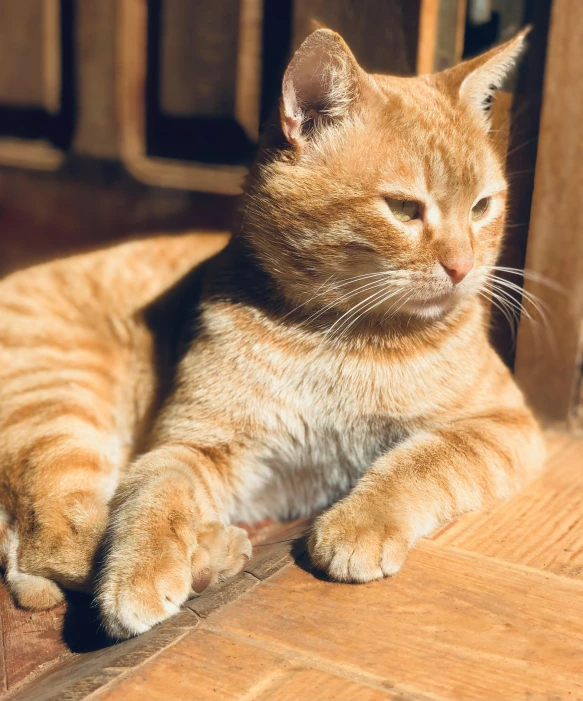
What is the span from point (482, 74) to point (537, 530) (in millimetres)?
1223

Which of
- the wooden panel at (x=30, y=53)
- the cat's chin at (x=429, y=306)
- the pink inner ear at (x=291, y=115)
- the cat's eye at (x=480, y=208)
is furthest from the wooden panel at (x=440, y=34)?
the wooden panel at (x=30, y=53)

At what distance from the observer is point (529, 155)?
2.66 meters

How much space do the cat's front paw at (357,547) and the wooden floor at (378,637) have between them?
0.03 meters

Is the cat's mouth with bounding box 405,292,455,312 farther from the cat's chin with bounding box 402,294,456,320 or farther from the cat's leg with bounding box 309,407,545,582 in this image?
the cat's leg with bounding box 309,407,545,582

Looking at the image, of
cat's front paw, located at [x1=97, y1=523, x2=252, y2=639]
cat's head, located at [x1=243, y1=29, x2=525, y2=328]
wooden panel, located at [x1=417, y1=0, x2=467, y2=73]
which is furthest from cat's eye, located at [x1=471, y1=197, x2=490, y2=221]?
cat's front paw, located at [x1=97, y1=523, x2=252, y2=639]

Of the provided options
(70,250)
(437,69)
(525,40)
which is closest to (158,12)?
(70,250)

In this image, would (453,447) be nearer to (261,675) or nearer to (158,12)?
(261,675)

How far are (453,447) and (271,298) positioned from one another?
62cm

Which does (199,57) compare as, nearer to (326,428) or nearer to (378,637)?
(326,428)

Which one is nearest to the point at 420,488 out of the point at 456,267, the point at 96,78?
the point at 456,267

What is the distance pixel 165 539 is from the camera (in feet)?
6.15

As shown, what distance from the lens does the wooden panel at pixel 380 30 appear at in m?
2.74

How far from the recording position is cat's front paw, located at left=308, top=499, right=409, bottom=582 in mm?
1806

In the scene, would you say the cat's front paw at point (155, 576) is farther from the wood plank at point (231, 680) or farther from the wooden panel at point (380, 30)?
the wooden panel at point (380, 30)
